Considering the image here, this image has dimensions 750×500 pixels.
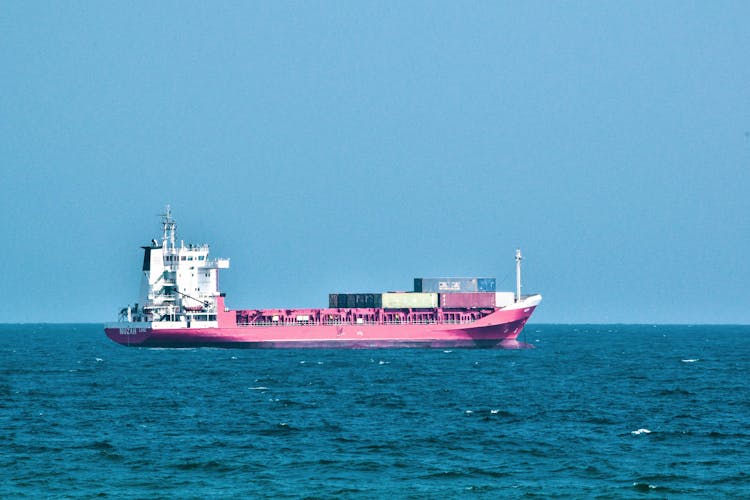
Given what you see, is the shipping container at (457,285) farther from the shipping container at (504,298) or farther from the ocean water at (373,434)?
the ocean water at (373,434)

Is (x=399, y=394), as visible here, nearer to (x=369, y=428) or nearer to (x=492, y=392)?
(x=492, y=392)

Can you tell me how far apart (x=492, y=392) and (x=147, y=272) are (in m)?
51.9

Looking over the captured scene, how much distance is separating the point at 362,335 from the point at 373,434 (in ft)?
201

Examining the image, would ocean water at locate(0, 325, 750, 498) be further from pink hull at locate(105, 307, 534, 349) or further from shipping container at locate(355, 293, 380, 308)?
shipping container at locate(355, 293, 380, 308)

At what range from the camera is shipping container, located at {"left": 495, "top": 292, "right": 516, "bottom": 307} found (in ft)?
360

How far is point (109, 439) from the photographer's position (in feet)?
144

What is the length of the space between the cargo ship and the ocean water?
20.4 metres

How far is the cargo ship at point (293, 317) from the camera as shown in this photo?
10319 cm

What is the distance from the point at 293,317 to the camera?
108 meters

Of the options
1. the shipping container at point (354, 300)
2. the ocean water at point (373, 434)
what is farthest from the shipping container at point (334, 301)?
the ocean water at point (373, 434)

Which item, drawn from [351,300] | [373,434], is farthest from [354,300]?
[373,434]

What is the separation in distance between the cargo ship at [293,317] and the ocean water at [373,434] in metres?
20.4

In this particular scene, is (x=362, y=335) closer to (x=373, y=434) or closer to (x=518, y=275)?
(x=518, y=275)

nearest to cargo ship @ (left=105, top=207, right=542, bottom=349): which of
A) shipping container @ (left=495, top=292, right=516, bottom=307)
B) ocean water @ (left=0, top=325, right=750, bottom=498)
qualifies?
shipping container @ (left=495, top=292, right=516, bottom=307)
